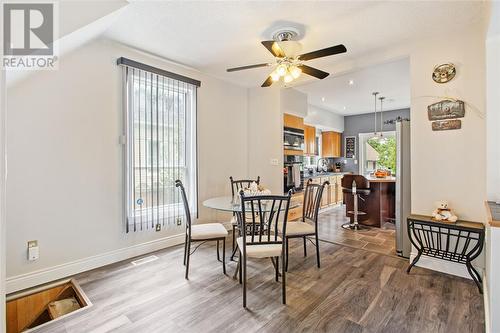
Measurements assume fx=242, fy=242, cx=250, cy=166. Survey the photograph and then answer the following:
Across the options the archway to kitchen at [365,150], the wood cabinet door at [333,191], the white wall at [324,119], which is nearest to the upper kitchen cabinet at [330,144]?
the archway to kitchen at [365,150]

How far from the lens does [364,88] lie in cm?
507

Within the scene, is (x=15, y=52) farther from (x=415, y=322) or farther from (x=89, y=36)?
(x=415, y=322)

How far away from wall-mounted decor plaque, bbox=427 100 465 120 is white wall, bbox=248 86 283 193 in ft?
7.34

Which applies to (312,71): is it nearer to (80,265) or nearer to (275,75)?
(275,75)

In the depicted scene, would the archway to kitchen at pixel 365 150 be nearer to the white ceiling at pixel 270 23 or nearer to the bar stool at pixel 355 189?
the bar stool at pixel 355 189

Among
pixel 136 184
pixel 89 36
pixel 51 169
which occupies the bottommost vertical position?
pixel 136 184

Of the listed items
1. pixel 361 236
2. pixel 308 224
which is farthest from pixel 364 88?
pixel 308 224

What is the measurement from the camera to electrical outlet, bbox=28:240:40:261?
7.81 feet

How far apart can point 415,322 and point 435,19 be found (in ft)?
9.39

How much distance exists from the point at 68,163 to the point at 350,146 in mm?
7435

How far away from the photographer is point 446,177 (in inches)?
108

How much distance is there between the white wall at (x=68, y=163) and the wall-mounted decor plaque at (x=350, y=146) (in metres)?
6.43

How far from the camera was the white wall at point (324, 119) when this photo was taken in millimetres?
6488

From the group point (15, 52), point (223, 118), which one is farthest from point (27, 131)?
point (223, 118)
